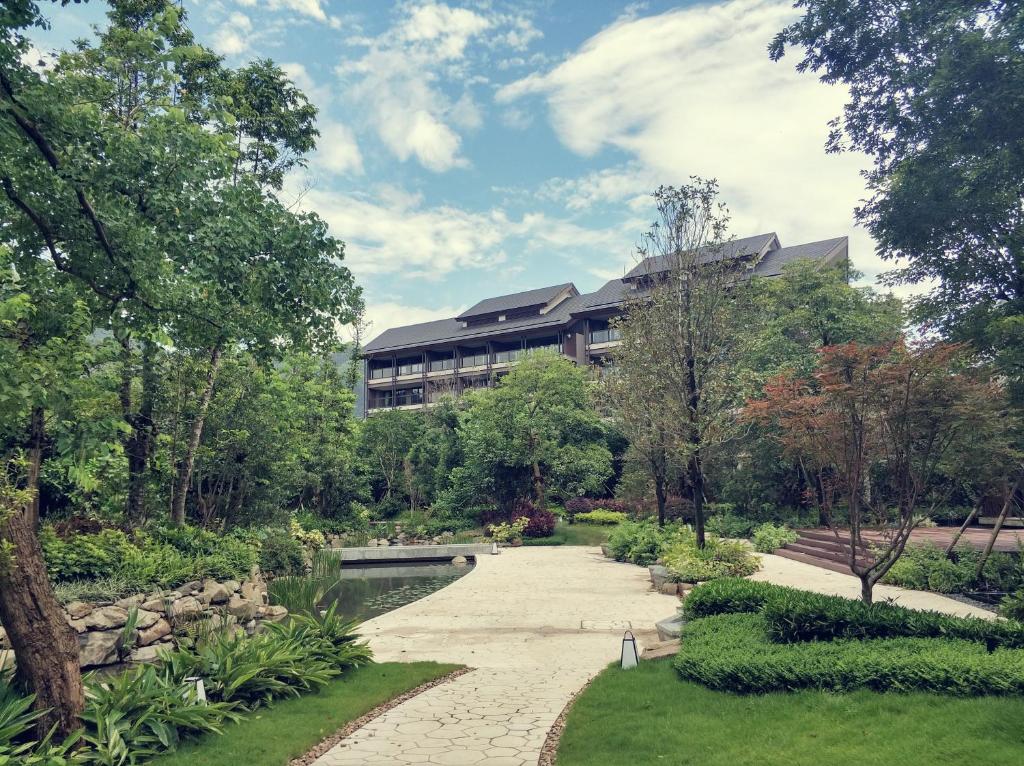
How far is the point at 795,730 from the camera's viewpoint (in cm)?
572

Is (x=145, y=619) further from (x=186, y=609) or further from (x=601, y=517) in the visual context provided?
(x=601, y=517)

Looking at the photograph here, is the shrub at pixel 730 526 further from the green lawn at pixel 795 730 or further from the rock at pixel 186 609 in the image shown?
the green lawn at pixel 795 730

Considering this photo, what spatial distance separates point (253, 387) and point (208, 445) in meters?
1.89

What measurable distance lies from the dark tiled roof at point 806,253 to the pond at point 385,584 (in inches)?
1015

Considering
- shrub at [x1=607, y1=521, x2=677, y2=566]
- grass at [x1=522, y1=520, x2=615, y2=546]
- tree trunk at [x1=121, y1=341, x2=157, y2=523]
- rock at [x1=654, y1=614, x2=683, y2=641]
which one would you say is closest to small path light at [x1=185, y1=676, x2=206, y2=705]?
rock at [x1=654, y1=614, x2=683, y2=641]

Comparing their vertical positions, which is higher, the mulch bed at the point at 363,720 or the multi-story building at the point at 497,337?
the multi-story building at the point at 497,337

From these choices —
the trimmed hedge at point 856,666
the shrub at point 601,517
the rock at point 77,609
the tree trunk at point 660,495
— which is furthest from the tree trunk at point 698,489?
the shrub at point 601,517

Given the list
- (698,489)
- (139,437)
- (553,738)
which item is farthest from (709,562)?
(139,437)

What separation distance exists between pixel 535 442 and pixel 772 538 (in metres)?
11.3

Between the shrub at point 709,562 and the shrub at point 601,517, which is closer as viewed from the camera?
the shrub at point 709,562

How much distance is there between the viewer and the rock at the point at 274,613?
12620 millimetres

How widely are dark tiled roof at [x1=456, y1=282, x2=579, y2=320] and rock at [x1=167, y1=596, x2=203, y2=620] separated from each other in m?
39.6

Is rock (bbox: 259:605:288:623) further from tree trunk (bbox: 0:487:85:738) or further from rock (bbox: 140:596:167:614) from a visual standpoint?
tree trunk (bbox: 0:487:85:738)

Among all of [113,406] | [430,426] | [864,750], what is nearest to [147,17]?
[113,406]
